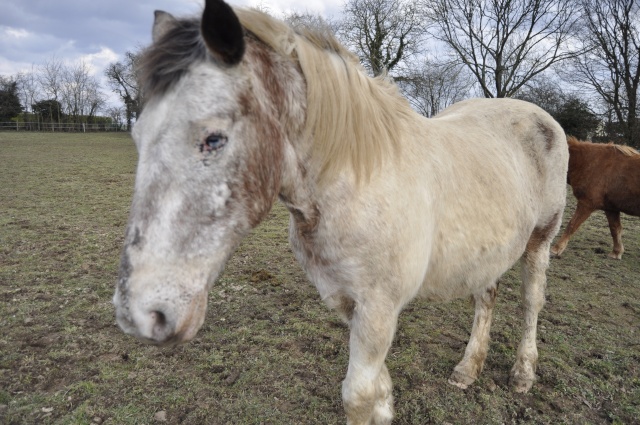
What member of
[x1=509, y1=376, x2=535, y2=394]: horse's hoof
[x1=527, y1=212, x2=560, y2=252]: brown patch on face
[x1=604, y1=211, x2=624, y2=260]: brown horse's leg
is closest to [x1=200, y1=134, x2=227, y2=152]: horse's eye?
[x1=527, y1=212, x2=560, y2=252]: brown patch on face

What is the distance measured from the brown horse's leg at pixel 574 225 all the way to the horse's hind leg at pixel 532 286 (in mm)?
3575

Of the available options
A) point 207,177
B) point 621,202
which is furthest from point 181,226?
point 621,202

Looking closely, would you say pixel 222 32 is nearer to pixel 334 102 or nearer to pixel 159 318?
pixel 334 102

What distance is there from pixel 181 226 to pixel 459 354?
9.32ft

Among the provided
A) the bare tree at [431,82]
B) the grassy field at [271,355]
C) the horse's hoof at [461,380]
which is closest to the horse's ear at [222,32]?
the grassy field at [271,355]

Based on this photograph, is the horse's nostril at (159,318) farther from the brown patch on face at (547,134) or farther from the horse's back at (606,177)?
the horse's back at (606,177)

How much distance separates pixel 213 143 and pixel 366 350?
3.82ft

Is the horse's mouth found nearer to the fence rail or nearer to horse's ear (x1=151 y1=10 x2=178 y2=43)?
horse's ear (x1=151 y1=10 x2=178 y2=43)

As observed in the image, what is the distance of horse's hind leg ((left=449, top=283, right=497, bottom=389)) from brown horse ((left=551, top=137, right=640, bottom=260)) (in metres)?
A: 3.79

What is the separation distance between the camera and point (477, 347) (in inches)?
117

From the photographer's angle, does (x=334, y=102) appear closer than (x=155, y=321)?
No

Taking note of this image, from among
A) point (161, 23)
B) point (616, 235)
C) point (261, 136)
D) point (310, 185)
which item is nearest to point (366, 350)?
point (310, 185)

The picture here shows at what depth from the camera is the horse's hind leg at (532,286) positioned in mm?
2934

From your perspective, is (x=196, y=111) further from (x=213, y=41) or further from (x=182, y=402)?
(x=182, y=402)
